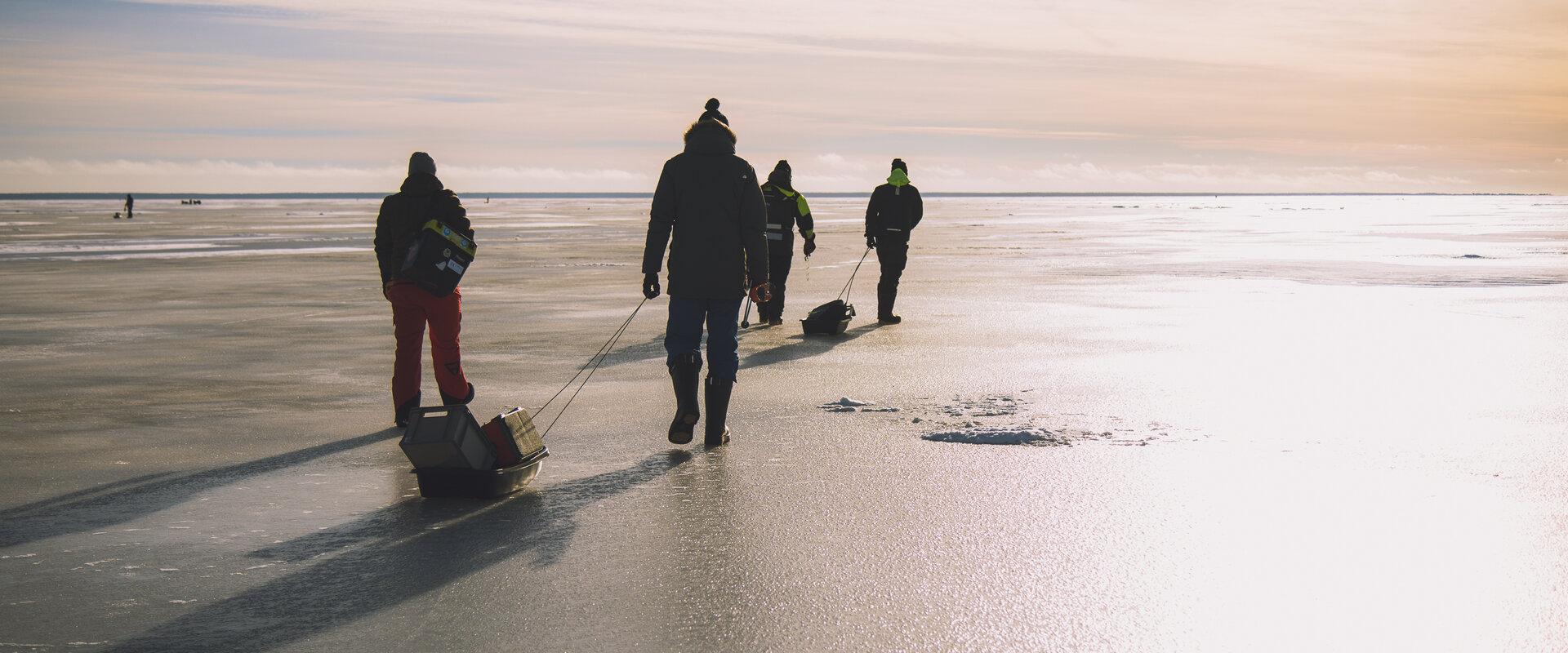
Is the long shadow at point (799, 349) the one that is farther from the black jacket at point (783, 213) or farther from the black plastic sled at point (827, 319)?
the black jacket at point (783, 213)

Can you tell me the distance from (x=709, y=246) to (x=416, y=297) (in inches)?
74.4

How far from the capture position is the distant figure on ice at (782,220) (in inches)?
531

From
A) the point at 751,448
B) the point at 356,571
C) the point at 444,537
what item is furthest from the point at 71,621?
the point at 751,448

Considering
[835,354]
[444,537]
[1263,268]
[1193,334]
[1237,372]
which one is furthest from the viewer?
[1263,268]

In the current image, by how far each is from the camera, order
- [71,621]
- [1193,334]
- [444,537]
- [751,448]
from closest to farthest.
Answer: [71,621]
[444,537]
[751,448]
[1193,334]

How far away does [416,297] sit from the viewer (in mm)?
7680

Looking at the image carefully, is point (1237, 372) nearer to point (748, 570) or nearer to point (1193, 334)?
point (1193, 334)

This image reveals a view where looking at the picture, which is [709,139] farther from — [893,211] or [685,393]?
[893,211]

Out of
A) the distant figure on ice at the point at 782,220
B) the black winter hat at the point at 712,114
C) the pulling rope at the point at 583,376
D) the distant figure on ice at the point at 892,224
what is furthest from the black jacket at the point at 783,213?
the black winter hat at the point at 712,114

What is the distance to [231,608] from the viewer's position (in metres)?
4.29

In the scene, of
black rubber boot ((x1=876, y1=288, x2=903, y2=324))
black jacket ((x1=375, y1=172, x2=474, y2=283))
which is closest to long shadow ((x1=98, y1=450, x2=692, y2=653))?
black jacket ((x1=375, y1=172, x2=474, y2=283))

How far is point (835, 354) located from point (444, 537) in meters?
6.35

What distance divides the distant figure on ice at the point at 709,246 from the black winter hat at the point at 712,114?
0.32 ft

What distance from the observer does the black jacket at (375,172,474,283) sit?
7574 mm
